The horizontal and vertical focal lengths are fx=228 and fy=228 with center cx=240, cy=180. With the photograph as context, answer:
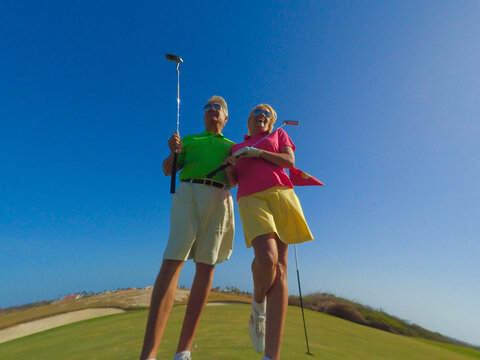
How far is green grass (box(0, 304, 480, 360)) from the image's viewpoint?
234 cm

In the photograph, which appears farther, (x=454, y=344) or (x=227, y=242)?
(x=454, y=344)

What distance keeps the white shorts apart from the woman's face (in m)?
0.89

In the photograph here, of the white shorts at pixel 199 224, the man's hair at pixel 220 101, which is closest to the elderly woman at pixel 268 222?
the white shorts at pixel 199 224

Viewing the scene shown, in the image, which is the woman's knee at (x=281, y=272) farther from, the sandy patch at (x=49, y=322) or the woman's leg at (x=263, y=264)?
the sandy patch at (x=49, y=322)

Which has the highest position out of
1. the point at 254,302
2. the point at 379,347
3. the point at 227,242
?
the point at 227,242

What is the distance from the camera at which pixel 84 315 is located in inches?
187

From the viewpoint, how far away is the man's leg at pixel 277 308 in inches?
Answer: 68.9

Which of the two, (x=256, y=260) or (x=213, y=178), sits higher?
(x=213, y=178)

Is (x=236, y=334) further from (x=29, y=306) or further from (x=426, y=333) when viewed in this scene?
(x=29, y=306)

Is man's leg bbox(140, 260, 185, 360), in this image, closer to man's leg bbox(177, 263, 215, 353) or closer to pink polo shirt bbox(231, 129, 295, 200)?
man's leg bbox(177, 263, 215, 353)

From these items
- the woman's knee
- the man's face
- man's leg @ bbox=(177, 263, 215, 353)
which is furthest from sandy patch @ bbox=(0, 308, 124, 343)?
the man's face

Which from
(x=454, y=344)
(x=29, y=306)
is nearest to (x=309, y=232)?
(x=454, y=344)

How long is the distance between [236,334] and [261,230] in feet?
5.57

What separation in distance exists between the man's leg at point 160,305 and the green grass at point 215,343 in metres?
0.66
